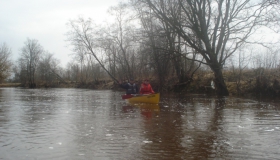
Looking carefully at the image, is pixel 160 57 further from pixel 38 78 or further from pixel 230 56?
pixel 38 78

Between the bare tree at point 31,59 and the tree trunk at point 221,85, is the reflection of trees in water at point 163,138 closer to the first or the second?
the tree trunk at point 221,85

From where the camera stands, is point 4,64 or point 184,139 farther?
point 4,64

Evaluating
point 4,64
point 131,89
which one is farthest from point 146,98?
point 4,64

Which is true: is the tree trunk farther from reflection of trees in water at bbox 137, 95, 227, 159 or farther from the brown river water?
reflection of trees in water at bbox 137, 95, 227, 159

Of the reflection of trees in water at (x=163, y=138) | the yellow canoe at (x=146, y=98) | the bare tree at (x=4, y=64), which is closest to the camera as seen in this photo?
the reflection of trees in water at (x=163, y=138)

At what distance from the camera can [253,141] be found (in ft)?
22.7

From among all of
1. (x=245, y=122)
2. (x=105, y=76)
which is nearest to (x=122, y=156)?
(x=245, y=122)

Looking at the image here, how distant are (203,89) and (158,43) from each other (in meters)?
8.20

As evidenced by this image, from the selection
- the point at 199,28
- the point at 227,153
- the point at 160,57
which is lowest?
the point at 227,153

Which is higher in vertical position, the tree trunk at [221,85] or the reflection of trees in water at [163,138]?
the tree trunk at [221,85]

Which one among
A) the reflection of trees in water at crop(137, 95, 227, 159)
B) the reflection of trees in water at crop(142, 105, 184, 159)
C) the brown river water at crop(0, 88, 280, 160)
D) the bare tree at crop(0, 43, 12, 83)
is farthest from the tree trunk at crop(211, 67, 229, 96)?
the bare tree at crop(0, 43, 12, 83)

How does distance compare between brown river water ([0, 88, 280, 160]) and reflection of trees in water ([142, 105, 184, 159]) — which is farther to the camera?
reflection of trees in water ([142, 105, 184, 159])

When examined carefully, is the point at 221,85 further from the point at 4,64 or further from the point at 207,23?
the point at 4,64

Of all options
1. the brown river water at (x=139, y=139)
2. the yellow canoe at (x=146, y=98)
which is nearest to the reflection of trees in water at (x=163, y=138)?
the brown river water at (x=139, y=139)
